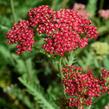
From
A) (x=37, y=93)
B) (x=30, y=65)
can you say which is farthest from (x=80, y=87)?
(x=30, y=65)

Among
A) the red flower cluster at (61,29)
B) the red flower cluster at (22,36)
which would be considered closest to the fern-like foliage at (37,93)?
the red flower cluster at (22,36)

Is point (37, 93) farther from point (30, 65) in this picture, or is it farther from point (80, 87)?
point (30, 65)

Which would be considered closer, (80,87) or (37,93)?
(80,87)

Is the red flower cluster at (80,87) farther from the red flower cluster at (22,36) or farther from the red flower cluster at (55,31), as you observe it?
the red flower cluster at (22,36)

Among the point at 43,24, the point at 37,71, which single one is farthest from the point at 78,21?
the point at 37,71

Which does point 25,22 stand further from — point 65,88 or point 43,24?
point 65,88

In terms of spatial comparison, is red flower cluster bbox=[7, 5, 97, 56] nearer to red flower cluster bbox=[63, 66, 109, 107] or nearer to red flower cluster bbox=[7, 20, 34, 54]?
red flower cluster bbox=[7, 20, 34, 54]
